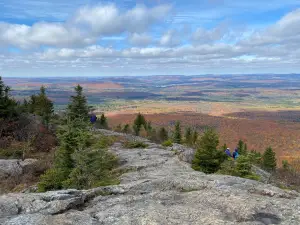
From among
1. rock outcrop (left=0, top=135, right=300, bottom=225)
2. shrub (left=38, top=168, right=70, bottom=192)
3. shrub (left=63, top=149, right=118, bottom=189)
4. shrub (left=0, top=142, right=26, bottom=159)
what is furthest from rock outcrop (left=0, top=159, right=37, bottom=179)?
rock outcrop (left=0, top=135, right=300, bottom=225)

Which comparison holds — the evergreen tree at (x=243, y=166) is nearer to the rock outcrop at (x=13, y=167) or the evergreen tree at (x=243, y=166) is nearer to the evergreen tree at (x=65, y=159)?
the evergreen tree at (x=65, y=159)

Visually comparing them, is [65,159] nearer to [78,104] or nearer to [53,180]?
[53,180]

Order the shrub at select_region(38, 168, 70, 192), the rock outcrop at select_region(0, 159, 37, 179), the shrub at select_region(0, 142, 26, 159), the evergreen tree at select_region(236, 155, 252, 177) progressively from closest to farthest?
the shrub at select_region(38, 168, 70, 192)
the evergreen tree at select_region(236, 155, 252, 177)
the rock outcrop at select_region(0, 159, 37, 179)
the shrub at select_region(0, 142, 26, 159)

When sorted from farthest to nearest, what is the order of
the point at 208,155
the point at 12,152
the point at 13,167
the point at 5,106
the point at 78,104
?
the point at 5,106 < the point at 78,104 < the point at 12,152 < the point at 13,167 < the point at 208,155

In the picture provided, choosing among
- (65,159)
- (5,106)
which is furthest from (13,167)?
(5,106)

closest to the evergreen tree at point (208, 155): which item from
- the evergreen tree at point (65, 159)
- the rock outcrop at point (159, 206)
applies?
the evergreen tree at point (65, 159)

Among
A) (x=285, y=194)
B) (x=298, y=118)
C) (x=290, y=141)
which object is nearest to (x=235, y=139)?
(x=290, y=141)

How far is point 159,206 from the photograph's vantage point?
751 centimetres

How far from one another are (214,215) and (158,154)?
48.3ft

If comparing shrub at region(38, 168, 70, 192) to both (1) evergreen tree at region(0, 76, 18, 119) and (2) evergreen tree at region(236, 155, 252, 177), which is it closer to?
(2) evergreen tree at region(236, 155, 252, 177)

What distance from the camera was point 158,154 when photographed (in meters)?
21.6

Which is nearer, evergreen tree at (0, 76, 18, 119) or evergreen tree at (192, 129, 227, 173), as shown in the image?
evergreen tree at (192, 129, 227, 173)

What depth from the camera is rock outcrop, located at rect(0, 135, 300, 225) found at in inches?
261

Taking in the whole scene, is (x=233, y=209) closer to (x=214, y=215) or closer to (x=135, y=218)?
(x=214, y=215)
